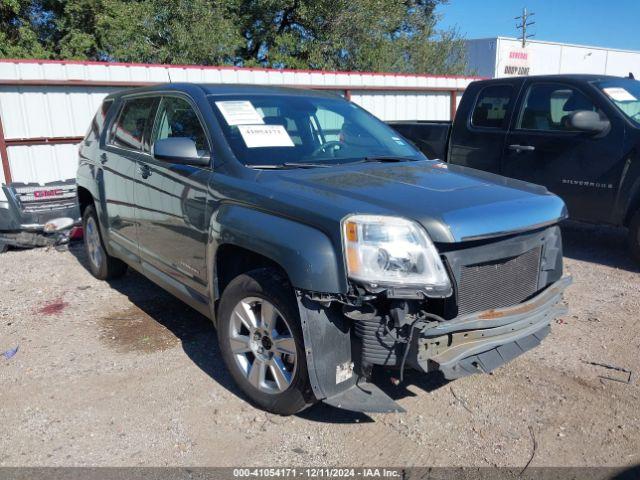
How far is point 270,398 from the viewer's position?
10.8 ft

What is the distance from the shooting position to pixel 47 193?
741cm

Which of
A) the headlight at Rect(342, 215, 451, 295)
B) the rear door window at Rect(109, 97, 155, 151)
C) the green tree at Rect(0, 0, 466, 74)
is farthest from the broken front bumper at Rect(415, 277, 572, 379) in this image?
the green tree at Rect(0, 0, 466, 74)

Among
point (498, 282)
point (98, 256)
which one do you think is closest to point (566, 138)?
point (498, 282)

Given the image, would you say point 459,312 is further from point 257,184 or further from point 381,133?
point 381,133

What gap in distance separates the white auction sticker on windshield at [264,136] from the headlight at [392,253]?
115 centimetres

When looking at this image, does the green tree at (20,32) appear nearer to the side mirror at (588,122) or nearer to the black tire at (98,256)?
the black tire at (98,256)

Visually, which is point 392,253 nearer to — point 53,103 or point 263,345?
point 263,345

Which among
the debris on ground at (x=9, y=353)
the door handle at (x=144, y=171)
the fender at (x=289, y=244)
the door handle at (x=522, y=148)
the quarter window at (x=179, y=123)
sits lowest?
the debris on ground at (x=9, y=353)

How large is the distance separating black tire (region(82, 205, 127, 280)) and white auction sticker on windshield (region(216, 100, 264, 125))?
239 cm

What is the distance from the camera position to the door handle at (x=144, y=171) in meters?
4.28

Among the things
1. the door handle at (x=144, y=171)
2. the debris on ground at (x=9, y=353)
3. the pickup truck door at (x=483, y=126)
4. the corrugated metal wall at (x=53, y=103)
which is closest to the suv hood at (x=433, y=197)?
the door handle at (x=144, y=171)

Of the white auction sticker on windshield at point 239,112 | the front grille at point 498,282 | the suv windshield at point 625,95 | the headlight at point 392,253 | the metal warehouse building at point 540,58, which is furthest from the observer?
the metal warehouse building at point 540,58

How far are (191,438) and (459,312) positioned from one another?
1.60 m

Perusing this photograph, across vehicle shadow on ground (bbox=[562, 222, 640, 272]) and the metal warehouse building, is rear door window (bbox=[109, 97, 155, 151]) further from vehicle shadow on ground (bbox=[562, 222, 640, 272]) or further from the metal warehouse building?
the metal warehouse building
